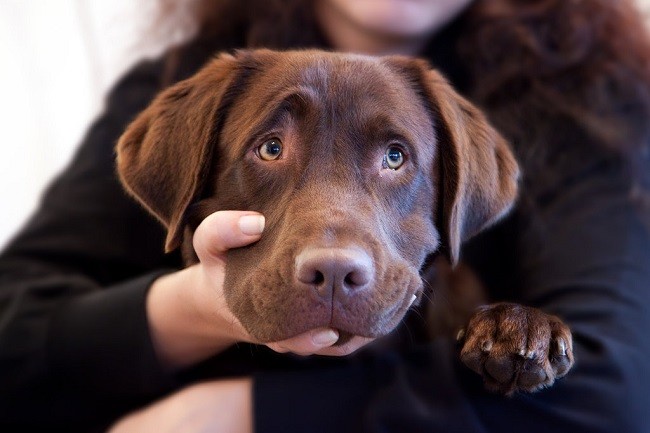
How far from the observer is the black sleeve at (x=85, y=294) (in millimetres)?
2186

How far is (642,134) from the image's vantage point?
2.60m

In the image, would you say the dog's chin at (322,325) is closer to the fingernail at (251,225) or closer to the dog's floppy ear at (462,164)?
the fingernail at (251,225)

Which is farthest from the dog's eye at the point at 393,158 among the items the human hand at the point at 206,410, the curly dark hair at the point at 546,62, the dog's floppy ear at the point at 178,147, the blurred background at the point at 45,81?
the blurred background at the point at 45,81

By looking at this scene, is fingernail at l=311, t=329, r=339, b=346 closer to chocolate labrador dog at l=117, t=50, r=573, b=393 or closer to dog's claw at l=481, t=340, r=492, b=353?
chocolate labrador dog at l=117, t=50, r=573, b=393

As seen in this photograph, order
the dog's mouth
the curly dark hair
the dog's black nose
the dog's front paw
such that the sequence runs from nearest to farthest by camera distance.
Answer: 1. the dog's black nose
2. the dog's mouth
3. the dog's front paw
4. the curly dark hair

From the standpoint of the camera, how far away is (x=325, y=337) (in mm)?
1611

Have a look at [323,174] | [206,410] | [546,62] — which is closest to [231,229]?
[323,174]

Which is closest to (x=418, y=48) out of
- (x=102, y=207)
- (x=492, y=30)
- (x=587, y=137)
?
(x=492, y=30)

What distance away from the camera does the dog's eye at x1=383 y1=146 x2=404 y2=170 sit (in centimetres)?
187

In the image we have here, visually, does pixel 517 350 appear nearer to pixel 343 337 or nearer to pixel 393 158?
pixel 343 337

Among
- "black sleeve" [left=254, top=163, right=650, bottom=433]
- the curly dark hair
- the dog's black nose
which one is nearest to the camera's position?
the dog's black nose

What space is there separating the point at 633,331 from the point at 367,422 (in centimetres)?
77

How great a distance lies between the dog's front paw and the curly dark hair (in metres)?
0.81

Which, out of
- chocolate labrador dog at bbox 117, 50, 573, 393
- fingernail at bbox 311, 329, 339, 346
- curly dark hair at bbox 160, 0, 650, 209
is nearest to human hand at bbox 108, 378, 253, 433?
chocolate labrador dog at bbox 117, 50, 573, 393
